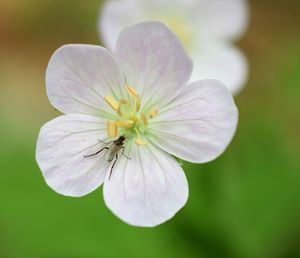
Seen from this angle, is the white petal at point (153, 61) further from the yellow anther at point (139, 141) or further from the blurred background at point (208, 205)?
the blurred background at point (208, 205)

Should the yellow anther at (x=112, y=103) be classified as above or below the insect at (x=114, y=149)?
above

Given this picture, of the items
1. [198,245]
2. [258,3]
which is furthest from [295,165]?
[258,3]

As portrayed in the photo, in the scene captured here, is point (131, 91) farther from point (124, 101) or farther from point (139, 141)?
point (139, 141)

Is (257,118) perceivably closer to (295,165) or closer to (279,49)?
(295,165)

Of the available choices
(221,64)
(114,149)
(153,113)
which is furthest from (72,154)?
(221,64)

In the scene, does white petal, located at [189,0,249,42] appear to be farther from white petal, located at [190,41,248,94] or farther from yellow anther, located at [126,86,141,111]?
yellow anther, located at [126,86,141,111]

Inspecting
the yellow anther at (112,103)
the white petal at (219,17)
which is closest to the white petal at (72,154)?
the yellow anther at (112,103)

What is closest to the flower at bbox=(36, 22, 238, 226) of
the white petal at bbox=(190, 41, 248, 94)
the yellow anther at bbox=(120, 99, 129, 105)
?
the yellow anther at bbox=(120, 99, 129, 105)
